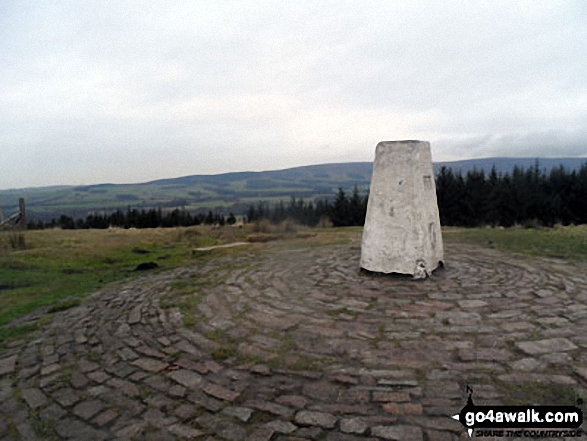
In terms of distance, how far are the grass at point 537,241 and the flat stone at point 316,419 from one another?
23.8 ft

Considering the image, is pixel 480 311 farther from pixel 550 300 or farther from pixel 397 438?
pixel 397 438

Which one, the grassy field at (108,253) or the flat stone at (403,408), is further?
the grassy field at (108,253)

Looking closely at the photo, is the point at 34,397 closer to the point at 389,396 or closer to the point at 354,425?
the point at 354,425

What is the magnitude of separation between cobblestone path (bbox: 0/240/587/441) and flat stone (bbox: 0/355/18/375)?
20 millimetres

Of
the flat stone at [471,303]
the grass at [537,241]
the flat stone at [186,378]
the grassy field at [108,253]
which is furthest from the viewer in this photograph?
the grass at [537,241]

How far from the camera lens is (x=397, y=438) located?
2338mm

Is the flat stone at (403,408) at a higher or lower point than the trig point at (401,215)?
lower

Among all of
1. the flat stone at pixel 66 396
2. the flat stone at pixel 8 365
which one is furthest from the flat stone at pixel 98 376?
the flat stone at pixel 8 365

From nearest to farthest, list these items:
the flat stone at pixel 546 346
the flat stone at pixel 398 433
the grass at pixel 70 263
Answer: the flat stone at pixel 398 433, the flat stone at pixel 546 346, the grass at pixel 70 263

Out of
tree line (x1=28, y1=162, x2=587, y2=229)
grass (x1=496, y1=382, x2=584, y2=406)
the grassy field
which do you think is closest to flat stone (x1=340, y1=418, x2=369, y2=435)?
grass (x1=496, y1=382, x2=584, y2=406)

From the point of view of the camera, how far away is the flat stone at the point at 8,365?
3.52m

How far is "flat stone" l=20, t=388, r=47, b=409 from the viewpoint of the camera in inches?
116

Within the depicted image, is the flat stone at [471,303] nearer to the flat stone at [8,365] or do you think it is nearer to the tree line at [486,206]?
the flat stone at [8,365]

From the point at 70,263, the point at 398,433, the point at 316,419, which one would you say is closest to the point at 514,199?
the point at 70,263
